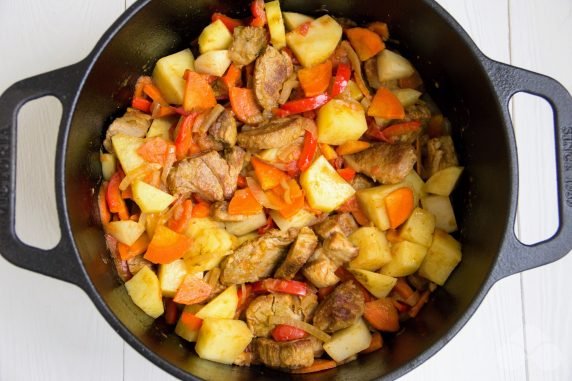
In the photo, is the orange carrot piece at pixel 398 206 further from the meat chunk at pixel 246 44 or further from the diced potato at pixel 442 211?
the meat chunk at pixel 246 44

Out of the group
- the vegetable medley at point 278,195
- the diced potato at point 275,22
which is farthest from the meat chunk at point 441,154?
the diced potato at point 275,22

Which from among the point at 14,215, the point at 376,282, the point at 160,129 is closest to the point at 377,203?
the point at 376,282

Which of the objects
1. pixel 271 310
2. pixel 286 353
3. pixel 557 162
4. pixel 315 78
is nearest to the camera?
pixel 557 162

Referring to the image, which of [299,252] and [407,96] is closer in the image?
[299,252]

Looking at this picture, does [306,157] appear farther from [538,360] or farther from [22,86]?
[538,360]

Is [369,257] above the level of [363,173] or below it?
below

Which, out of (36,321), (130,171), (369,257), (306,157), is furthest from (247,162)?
(36,321)

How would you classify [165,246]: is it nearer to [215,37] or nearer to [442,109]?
[215,37]
